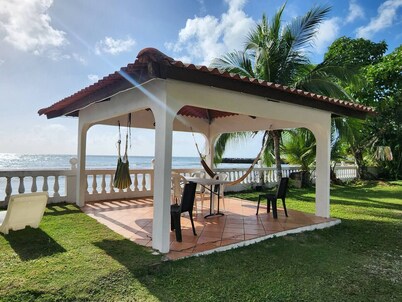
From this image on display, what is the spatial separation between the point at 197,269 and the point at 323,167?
14.8 feet

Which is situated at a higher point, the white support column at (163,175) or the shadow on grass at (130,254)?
the white support column at (163,175)

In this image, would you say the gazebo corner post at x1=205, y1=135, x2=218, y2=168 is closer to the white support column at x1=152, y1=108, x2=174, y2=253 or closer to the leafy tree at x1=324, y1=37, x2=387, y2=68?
the white support column at x1=152, y1=108, x2=174, y2=253

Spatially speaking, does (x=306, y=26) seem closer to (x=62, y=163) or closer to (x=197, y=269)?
(x=197, y=269)

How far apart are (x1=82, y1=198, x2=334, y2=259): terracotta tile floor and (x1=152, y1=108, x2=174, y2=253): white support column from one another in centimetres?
32

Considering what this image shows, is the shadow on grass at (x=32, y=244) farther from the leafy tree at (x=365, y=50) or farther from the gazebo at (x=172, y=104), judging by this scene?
the leafy tree at (x=365, y=50)

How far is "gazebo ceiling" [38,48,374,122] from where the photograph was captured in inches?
152

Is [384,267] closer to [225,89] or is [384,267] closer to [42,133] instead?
[225,89]

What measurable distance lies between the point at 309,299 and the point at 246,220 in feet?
10.8

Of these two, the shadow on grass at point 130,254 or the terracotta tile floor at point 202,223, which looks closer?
the shadow on grass at point 130,254

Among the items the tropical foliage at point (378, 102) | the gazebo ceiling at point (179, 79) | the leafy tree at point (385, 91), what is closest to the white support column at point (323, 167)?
the gazebo ceiling at point (179, 79)

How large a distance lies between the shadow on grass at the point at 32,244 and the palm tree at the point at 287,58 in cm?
814

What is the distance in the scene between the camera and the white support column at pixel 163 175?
13.8 feet

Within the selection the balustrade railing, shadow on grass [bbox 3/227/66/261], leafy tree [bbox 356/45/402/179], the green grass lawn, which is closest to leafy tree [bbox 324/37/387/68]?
leafy tree [bbox 356/45/402/179]

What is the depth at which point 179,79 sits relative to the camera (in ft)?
13.6
